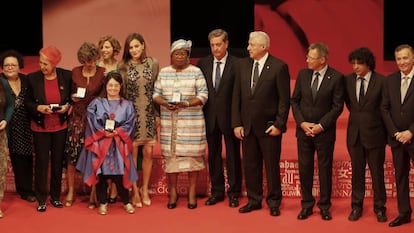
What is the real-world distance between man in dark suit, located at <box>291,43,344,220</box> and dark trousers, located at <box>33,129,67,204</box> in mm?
1940

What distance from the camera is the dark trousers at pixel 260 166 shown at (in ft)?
18.5

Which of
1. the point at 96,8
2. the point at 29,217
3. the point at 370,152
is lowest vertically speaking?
the point at 29,217

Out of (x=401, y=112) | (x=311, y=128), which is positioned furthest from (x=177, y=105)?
(x=401, y=112)

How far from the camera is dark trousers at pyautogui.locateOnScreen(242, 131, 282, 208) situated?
18.5 ft

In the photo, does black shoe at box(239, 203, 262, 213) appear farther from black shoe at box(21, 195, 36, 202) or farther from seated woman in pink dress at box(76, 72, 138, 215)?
black shoe at box(21, 195, 36, 202)

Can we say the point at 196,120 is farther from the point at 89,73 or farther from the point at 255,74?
the point at 89,73

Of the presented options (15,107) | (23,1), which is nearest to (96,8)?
(23,1)

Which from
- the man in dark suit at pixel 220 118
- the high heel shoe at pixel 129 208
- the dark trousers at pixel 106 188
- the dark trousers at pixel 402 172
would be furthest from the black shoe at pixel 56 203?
the dark trousers at pixel 402 172

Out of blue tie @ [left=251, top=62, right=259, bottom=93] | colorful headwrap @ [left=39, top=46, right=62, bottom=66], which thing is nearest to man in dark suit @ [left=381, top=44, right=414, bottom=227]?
blue tie @ [left=251, top=62, right=259, bottom=93]

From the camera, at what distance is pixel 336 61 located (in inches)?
323

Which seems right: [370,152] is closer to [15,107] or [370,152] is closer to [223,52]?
[223,52]

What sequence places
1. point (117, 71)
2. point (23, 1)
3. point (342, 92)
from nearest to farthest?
point (342, 92) < point (117, 71) < point (23, 1)

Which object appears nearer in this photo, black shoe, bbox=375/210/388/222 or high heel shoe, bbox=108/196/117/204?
black shoe, bbox=375/210/388/222

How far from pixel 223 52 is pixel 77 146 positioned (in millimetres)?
1422
